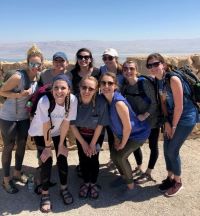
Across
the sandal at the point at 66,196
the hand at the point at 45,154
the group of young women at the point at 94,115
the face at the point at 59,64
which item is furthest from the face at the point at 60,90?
the sandal at the point at 66,196

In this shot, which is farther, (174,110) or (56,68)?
(56,68)

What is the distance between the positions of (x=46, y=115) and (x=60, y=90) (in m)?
0.39

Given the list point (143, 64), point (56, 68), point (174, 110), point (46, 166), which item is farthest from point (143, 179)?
point (143, 64)

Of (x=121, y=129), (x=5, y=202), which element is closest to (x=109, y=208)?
(x=121, y=129)

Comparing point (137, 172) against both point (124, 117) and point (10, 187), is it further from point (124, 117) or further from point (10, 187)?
point (10, 187)

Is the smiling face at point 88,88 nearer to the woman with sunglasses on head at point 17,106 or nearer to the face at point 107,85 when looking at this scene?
the face at point 107,85

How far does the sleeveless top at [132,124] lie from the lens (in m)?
4.59

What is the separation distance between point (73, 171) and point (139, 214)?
5.44 ft

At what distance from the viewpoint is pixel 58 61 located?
4902 mm

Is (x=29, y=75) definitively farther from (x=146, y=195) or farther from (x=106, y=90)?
(x=146, y=195)

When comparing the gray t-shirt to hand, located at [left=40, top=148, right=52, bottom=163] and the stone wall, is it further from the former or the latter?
the stone wall

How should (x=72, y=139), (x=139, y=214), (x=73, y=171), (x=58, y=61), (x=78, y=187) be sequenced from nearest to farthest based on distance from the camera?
1. (x=139, y=214)
2. (x=58, y=61)
3. (x=78, y=187)
4. (x=73, y=171)
5. (x=72, y=139)

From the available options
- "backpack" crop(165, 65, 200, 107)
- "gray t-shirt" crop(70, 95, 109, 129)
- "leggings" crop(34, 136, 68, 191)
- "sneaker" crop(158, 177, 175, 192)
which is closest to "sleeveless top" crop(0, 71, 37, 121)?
"leggings" crop(34, 136, 68, 191)

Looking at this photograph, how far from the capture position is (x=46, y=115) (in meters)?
4.48
